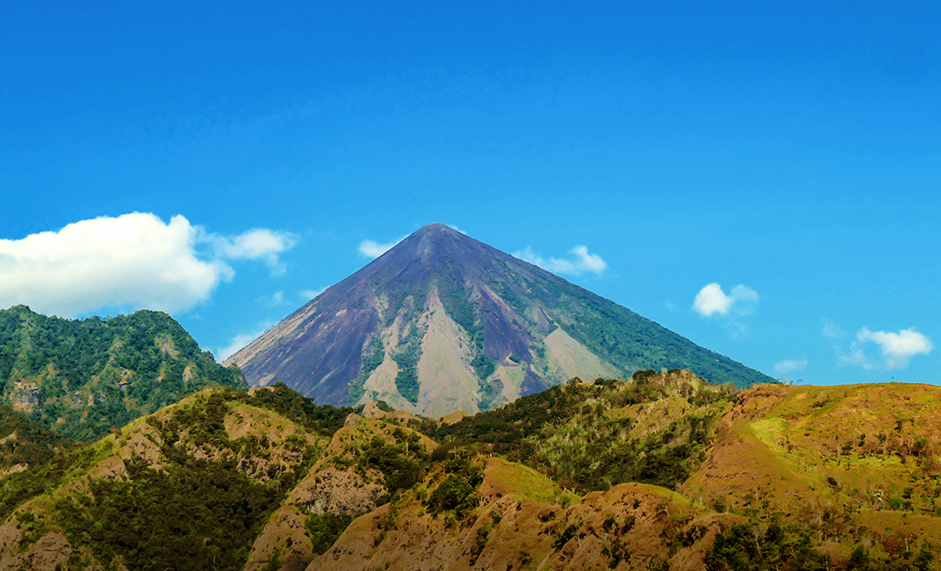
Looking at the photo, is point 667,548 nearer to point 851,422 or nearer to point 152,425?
point 851,422

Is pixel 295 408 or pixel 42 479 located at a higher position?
pixel 295 408

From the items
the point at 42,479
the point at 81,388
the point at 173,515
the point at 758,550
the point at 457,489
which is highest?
the point at 81,388

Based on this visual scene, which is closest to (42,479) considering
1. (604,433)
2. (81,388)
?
(604,433)

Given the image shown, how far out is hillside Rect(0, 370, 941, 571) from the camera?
4150 cm

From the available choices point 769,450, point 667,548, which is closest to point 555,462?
point 769,450

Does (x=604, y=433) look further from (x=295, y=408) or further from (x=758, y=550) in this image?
(x=758, y=550)

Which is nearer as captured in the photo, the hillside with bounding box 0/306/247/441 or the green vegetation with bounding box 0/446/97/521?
the green vegetation with bounding box 0/446/97/521

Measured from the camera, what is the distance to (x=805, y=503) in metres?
47.7

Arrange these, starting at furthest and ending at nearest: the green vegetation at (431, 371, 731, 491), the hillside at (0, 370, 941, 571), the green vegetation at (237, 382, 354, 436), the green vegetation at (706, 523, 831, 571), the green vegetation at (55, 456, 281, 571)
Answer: the green vegetation at (237, 382, 354, 436) → the green vegetation at (55, 456, 281, 571) → the green vegetation at (431, 371, 731, 491) → the hillside at (0, 370, 941, 571) → the green vegetation at (706, 523, 831, 571)

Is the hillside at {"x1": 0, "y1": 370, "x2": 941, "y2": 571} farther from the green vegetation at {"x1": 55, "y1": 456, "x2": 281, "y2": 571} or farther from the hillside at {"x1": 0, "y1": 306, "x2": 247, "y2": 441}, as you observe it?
the hillside at {"x1": 0, "y1": 306, "x2": 247, "y2": 441}

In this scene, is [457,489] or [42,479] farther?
[42,479]

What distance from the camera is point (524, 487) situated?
60.8 meters

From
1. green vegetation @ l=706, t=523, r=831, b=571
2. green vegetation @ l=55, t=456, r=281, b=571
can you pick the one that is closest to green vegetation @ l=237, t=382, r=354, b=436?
green vegetation @ l=55, t=456, r=281, b=571

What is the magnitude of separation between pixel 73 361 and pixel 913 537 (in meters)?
203
